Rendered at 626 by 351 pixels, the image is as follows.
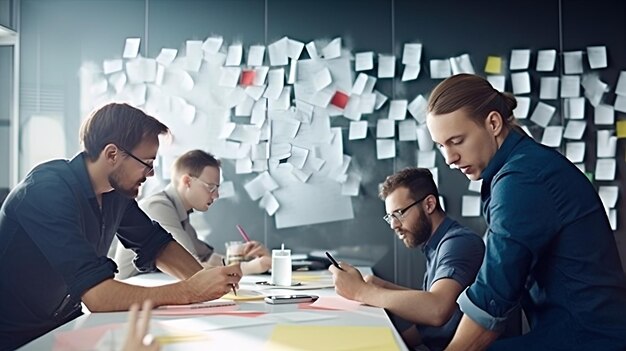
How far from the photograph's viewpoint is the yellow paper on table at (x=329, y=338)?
165cm

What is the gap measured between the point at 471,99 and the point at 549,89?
2.28 meters

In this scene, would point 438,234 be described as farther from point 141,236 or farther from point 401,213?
point 141,236

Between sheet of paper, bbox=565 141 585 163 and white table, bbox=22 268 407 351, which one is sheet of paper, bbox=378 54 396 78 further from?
white table, bbox=22 268 407 351

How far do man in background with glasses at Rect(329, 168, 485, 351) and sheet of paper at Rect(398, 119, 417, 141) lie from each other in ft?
4.46

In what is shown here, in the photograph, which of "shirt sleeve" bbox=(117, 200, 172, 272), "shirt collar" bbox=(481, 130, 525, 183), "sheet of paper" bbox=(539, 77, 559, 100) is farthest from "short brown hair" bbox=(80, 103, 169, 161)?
"sheet of paper" bbox=(539, 77, 559, 100)

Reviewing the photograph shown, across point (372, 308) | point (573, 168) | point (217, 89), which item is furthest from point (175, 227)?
point (573, 168)

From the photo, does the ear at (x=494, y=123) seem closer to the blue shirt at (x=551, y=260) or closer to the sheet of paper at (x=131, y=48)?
the blue shirt at (x=551, y=260)

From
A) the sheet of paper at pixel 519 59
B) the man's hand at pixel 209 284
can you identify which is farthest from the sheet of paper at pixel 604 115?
the man's hand at pixel 209 284

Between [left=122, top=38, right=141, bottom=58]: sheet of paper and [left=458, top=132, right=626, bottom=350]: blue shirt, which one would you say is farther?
[left=122, top=38, right=141, bottom=58]: sheet of paper

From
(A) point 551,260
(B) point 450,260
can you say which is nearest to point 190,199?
(B) point 450,260

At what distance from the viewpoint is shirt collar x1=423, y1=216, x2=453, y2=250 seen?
102 inches

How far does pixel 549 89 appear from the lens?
13.6 feet

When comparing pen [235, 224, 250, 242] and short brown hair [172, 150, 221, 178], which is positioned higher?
short brown hair [172, 150, 221, 178]

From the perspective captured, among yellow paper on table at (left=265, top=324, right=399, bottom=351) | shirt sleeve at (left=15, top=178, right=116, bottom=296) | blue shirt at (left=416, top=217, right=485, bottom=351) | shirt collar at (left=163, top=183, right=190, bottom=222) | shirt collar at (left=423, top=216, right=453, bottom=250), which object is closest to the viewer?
yellow paper on table at (left=265, top=324, right=399, bottom=351)
